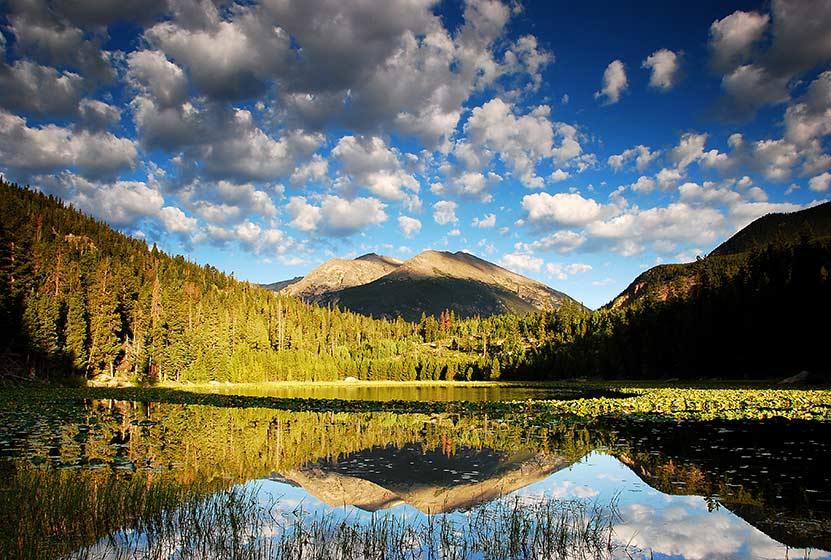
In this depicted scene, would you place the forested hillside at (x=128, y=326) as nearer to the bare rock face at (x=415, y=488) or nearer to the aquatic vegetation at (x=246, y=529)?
the bare rock face at (x=415, y=488)

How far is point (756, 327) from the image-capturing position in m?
82.8

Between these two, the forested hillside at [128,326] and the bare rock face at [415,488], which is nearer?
the bare rock face at [415,488]

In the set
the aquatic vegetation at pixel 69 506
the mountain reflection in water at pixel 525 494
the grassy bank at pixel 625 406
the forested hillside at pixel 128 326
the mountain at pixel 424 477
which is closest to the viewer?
the aquatic vegetation at pixel 69 506

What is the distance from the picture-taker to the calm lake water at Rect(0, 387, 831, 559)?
1206 cm

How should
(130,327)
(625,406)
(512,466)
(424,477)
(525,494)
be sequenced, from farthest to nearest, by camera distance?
(130,327)
(625,406)
(512,466)
(424,477)
(525,494)

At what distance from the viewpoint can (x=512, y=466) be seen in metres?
19.4

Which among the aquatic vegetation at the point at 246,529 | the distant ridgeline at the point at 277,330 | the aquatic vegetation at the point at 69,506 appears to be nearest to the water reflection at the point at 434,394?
the distant ridgeline at the point at 277,330

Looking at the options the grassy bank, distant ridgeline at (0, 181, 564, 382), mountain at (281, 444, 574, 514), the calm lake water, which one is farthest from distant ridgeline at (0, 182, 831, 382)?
mountain at (281, 444, 574, 514)

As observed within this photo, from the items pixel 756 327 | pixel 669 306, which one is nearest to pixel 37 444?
pixel 756 327

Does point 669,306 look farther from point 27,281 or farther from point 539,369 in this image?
point 27,281

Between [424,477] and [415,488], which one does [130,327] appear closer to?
[424,477]

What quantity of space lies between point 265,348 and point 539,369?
7109 centimetres

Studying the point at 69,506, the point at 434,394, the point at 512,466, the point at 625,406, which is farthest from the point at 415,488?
the point at 434,394

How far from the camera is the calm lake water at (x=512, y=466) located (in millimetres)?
12062
